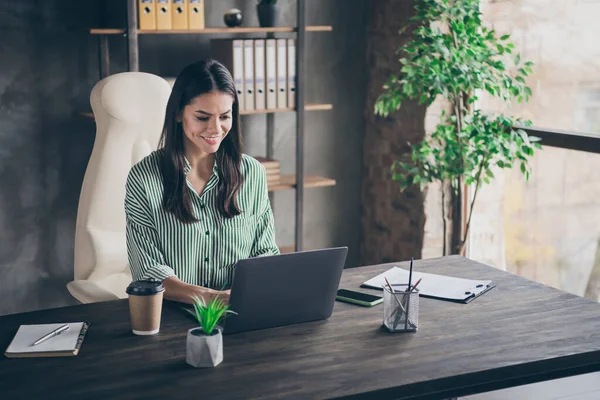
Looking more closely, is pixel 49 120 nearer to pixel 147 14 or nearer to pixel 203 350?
pixel 147 14

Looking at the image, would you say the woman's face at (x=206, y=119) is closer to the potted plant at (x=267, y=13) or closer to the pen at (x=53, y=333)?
the pen at (x=53, y=333)

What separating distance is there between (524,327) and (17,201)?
2494mm

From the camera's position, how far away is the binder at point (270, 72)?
3.77 meters

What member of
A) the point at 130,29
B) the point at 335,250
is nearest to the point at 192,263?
the point at 335,250

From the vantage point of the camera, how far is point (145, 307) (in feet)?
6.16

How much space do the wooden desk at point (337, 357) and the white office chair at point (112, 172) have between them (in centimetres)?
67

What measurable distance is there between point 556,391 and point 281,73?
1.89m

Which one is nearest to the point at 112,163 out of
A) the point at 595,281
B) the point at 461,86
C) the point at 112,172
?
the point at 112,172

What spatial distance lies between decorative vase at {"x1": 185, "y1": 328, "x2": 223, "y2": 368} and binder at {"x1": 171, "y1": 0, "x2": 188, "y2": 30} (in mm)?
2081

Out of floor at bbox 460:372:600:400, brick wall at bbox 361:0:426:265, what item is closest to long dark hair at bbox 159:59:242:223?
floor at bbox 460:372:600:400

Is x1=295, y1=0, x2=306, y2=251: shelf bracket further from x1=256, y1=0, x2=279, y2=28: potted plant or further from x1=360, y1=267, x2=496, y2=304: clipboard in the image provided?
x1=360, y1=267, x2=496, y2=304: clipboard

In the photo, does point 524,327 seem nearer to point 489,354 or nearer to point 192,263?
point 489,354

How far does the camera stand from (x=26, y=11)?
138 inches

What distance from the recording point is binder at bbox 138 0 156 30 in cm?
341
